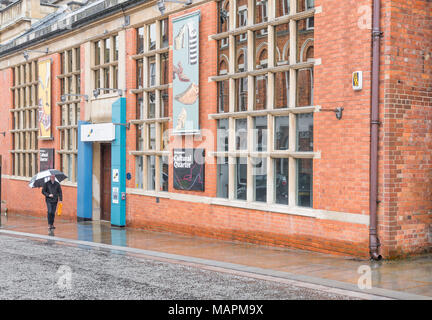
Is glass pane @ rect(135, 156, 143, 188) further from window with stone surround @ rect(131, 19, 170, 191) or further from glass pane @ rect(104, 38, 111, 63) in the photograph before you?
glass pane @ rect(104, 38, 111, 63)

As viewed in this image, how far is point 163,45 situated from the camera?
1622cm

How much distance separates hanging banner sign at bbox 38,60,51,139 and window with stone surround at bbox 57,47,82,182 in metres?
0.58

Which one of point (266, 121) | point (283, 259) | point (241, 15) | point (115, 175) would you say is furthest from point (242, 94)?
point (115, 175)

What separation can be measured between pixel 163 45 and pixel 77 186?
633 cm

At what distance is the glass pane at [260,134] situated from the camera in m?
12.9

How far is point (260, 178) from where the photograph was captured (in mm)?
12945

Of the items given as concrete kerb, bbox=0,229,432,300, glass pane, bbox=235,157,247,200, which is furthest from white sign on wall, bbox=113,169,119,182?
glass pane, bbox=235,157,247,200

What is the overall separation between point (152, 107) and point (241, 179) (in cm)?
439

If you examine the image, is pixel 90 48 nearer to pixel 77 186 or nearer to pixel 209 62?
pixel 77 186

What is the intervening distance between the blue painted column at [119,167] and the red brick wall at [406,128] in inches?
358

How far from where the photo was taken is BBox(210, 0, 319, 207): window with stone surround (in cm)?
1193

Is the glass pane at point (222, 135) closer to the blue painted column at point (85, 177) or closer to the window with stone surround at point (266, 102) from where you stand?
the window with stone surround at point (266, 102)

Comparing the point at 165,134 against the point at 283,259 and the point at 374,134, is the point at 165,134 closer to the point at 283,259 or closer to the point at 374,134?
the point at 283,259
